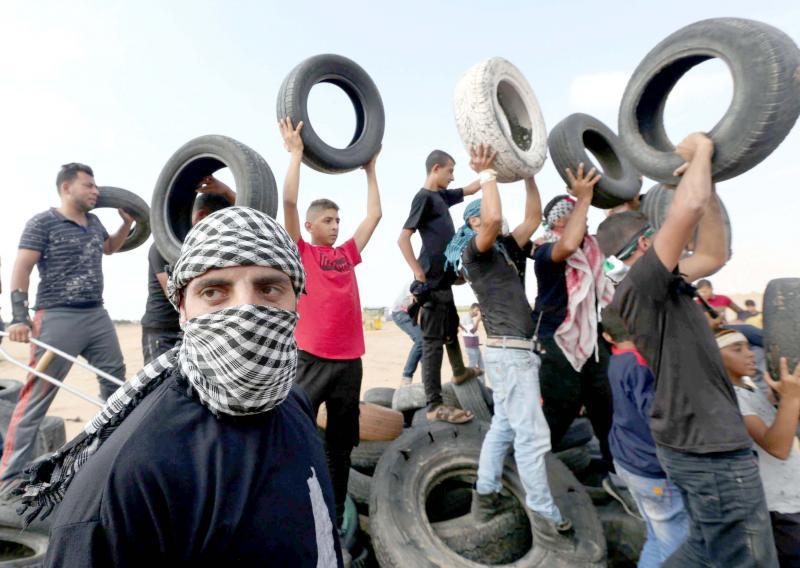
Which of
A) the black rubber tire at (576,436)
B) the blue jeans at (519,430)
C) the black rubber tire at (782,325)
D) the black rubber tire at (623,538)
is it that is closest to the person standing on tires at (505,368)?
the blue jeans at (519,430)

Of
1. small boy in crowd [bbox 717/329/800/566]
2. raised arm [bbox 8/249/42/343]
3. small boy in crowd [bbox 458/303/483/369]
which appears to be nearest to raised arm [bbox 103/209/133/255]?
raised arm [bbox 8/249/42/343]

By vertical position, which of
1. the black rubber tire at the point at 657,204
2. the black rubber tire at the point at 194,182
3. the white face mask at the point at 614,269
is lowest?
the white face mask at the point at 614,269

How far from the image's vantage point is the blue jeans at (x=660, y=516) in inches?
103

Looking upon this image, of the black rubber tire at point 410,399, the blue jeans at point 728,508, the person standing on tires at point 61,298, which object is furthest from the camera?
the black rubber tire at point 410,399

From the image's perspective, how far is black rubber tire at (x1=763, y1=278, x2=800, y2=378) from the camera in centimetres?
240

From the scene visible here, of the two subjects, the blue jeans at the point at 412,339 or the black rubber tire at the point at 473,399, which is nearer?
the black rubber tire at the point at 473,399

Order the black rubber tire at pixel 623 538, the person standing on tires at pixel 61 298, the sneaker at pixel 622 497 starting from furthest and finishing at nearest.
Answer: the person standing on tires at pixel 61 298, the sneaker at pixel 622 497, the black rubber tire at pixel 623 538

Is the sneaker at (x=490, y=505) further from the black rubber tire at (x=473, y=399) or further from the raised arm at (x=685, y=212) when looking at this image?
the raised arm at (x=685, y=212)

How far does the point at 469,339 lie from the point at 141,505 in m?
7.95

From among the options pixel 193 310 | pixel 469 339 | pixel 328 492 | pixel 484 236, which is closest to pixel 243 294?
pixel 193 310

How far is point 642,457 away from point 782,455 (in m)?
0.64

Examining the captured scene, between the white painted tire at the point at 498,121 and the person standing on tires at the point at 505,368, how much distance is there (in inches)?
4.2

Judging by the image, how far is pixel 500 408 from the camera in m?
3.42

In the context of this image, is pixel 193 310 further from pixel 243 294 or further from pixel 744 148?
pixel 744 148
